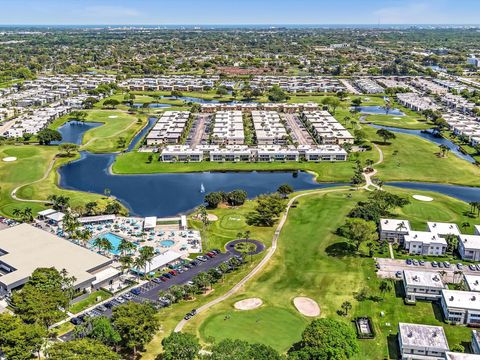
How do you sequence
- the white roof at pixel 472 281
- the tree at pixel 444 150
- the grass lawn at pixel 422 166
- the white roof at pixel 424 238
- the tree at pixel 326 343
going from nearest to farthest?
the tree at pixel 326 343
the white roof at pixel 472 281
the white roof at pixel 424 238
the grass lawn at pixel 422 166
the tree at pixel 444 150

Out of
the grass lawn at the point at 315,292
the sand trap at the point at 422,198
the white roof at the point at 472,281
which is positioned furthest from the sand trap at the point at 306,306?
the sand trap at the point at 422,198

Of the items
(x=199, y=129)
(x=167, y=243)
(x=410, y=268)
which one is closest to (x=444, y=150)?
(x=410, y=268)

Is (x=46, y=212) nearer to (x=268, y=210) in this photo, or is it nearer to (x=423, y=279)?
(x=268, y=210)

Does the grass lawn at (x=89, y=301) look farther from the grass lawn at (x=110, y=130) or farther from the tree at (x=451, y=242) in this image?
the grass lawn at (x=110, y=130)

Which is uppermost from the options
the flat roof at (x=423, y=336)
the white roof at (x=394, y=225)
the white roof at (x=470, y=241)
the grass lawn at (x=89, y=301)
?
the white roof at (x=394, y=225)

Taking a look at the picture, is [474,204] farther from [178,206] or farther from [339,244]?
[178,206]

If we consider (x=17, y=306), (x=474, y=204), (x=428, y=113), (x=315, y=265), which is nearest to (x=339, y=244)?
(x=315, y=265)

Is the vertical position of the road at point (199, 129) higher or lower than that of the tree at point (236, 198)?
higher

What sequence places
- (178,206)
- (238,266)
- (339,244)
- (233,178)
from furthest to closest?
(233,178), (178,206), (339,244), (238,266)
